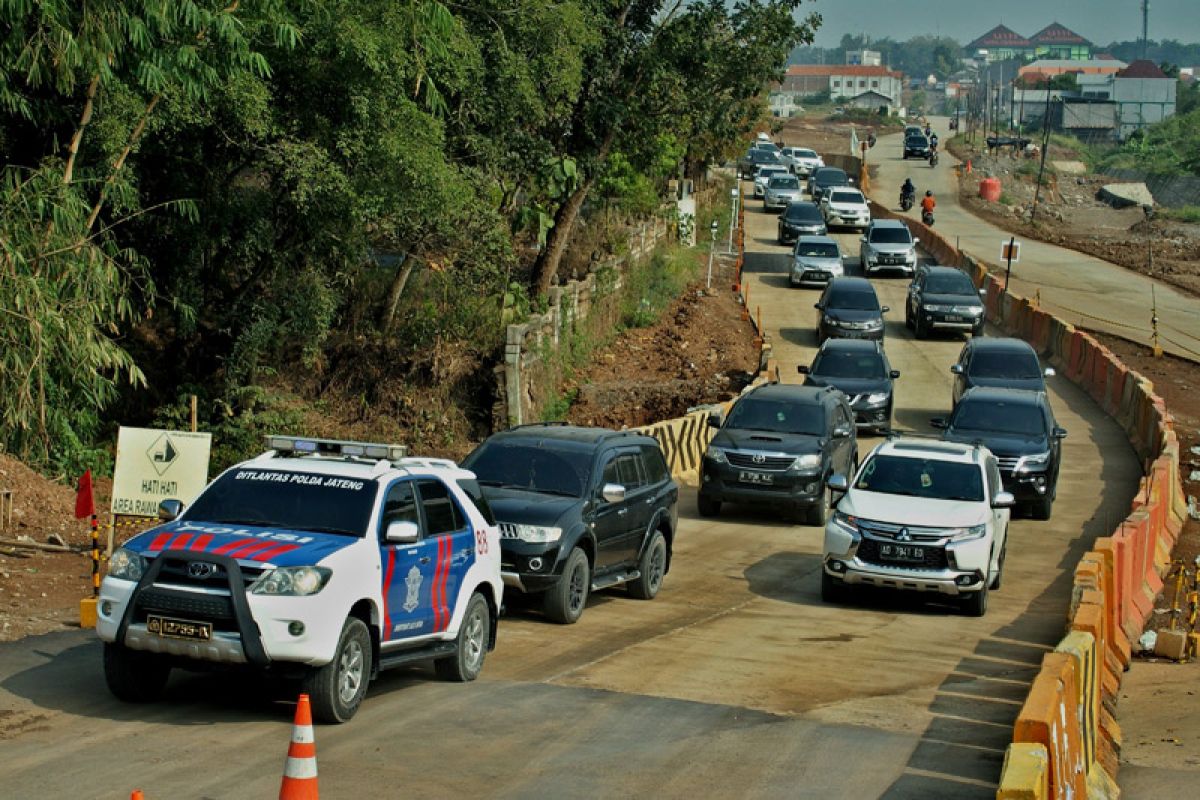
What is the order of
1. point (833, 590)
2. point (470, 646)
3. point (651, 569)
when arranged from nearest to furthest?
point (470, 646) → point (651, 569) → point (833, 590)

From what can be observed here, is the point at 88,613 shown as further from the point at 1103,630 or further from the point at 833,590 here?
the point at 1103,630

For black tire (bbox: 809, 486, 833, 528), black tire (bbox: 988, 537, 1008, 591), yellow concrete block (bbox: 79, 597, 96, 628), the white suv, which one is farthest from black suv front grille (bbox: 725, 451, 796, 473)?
yellow concrete block (bbox: 79, 597, 96, 628)

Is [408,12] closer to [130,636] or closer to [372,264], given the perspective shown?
[372,264]

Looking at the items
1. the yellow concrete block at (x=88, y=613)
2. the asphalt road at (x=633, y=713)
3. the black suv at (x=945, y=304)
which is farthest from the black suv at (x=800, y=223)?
the yellow concrete block at (x=88, y=613)

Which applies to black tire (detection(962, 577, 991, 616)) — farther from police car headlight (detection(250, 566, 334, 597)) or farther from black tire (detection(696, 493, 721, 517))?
police car headlight (detection(250, 566, 334, 597))

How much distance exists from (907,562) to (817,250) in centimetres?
3405

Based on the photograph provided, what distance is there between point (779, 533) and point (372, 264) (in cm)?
1321

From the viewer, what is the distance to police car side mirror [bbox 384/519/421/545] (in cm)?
1161

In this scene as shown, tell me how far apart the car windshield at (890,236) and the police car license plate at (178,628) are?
44.5 meters

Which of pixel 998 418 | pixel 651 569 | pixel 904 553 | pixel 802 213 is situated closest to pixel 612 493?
pixel 651 569

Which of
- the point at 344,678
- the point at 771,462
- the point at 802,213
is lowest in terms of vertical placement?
the point at 344,678

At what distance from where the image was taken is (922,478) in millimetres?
19188

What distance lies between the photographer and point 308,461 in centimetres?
1234

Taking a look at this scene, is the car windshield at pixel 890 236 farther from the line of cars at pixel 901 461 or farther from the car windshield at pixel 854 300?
the car windshield at pixel 854 300
